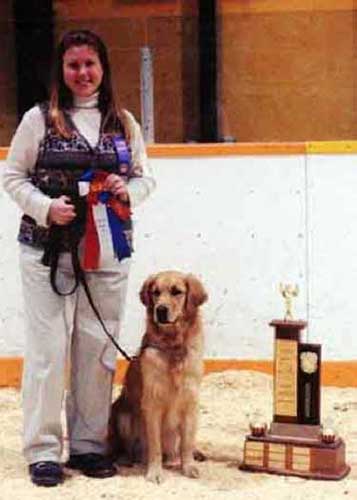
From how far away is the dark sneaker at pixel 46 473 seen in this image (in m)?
4.38

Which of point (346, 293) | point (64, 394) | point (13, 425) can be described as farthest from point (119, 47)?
point (64, 394)

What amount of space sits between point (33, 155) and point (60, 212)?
0.26 m

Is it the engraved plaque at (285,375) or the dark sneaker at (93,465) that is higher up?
the engraved plaque at (285,375)

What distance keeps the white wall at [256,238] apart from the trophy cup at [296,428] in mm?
1419

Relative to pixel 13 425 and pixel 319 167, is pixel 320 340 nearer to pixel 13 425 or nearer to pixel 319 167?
pixel 319 167

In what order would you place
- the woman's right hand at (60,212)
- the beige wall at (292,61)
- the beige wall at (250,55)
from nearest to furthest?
the woman's right hand at (60,212), the beige wall at (250,55), the beige wall at (292,61)

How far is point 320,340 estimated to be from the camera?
5996 mm

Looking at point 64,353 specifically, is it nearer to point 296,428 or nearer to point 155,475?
point 155,475

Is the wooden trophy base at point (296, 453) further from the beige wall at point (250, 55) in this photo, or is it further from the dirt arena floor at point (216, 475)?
the beige wall at point (250, 55)

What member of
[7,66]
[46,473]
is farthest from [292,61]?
[46,473]

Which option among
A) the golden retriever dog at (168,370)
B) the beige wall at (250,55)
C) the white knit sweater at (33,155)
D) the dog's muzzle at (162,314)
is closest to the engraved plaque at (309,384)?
the golden retriever dog at (168,370)

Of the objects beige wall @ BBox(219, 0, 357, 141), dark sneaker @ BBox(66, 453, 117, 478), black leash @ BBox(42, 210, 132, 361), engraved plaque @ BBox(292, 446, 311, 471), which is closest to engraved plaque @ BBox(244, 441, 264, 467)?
engraved plaque @ BBox(292, 446, 311, 471)

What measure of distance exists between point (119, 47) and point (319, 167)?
6.59ft

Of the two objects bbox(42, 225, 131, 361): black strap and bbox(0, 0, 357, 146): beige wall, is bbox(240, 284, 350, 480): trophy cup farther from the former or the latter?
bbox(0, 0, 357, 146): beige wall
